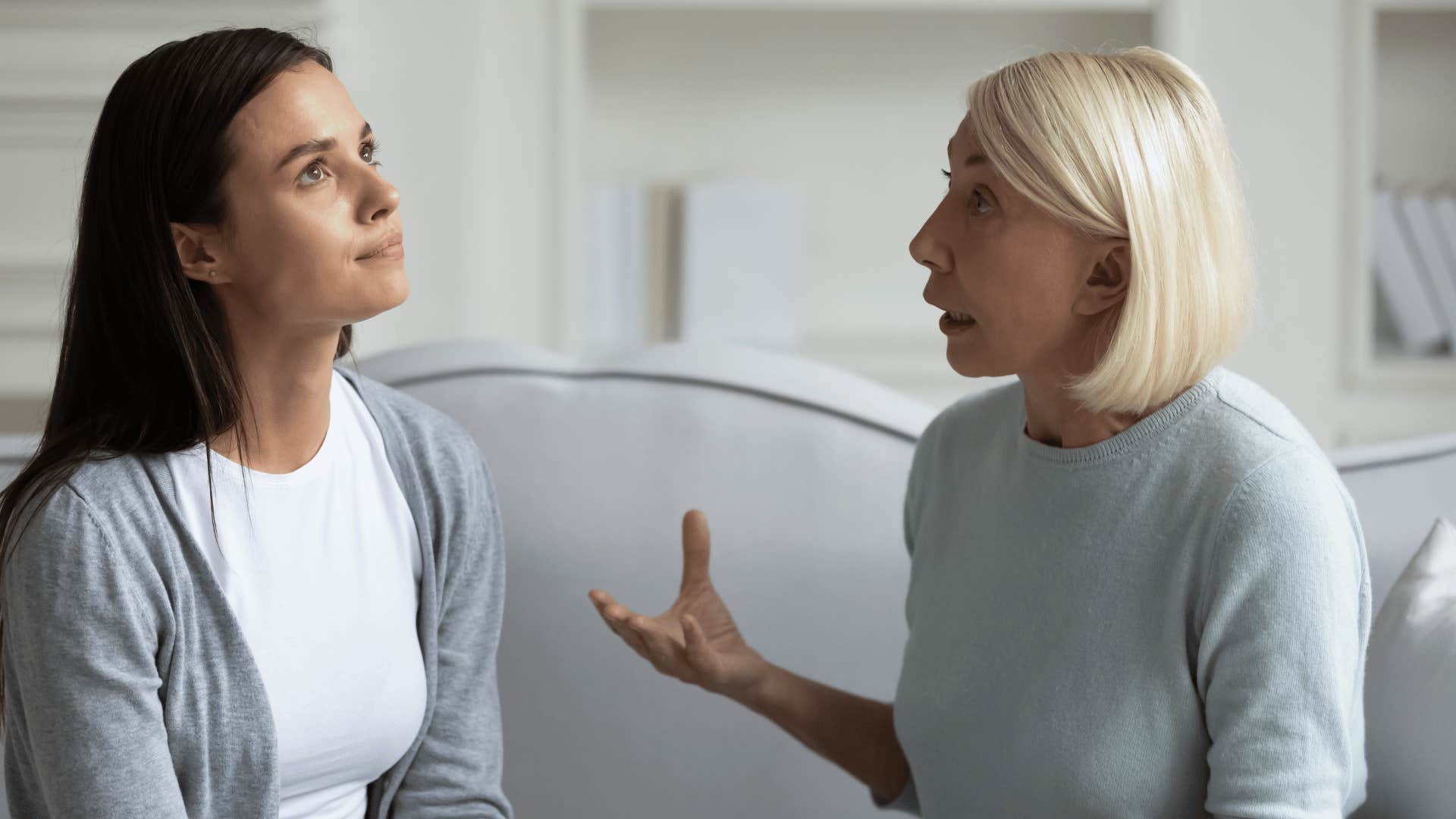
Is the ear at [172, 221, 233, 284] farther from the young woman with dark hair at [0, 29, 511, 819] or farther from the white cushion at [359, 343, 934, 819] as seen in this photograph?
the white cushion at [359, 343, 934, 819]

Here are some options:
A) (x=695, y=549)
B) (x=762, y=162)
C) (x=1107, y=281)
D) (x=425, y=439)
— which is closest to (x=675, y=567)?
(x=695, y=549)

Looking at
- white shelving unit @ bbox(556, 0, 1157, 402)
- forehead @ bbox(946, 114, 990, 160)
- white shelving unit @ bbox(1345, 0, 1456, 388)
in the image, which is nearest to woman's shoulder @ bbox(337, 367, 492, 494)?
forehead @ bbox(946, 114, 990, 160)

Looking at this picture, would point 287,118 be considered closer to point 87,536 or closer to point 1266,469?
point 87,536

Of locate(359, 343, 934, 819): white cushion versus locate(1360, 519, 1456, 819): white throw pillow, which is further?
locate(359, 343, 934, 819): white cushion

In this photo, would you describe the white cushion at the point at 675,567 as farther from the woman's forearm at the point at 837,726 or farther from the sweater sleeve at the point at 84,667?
the sweater sleeve at the point at 84,667

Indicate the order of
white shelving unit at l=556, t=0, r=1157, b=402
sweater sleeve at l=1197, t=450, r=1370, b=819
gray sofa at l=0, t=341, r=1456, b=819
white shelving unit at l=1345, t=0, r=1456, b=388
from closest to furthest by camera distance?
sweater sleeve at l=1197, t=450, r=1370, b=819
gray sofa at l=0, t=341, r=1456, b=819
white shelving unit at l=1345, t=0, r=1456, b=388
white shelving unit at l=556, t=0, r=1157, b=402

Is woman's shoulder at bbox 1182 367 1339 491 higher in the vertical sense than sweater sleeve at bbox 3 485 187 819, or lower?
higher

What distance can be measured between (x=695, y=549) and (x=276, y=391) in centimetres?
35

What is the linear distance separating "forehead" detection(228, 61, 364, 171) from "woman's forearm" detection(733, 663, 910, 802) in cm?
54

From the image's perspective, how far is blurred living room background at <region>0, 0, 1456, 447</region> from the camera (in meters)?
2.10

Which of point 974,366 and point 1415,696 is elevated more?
point 974,366

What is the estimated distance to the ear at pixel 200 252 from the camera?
3.13 ft

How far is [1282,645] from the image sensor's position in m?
0.82

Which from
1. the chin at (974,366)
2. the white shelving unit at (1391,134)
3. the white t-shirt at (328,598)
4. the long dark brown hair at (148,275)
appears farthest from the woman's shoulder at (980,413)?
the white shelving unit at (1391,134)
